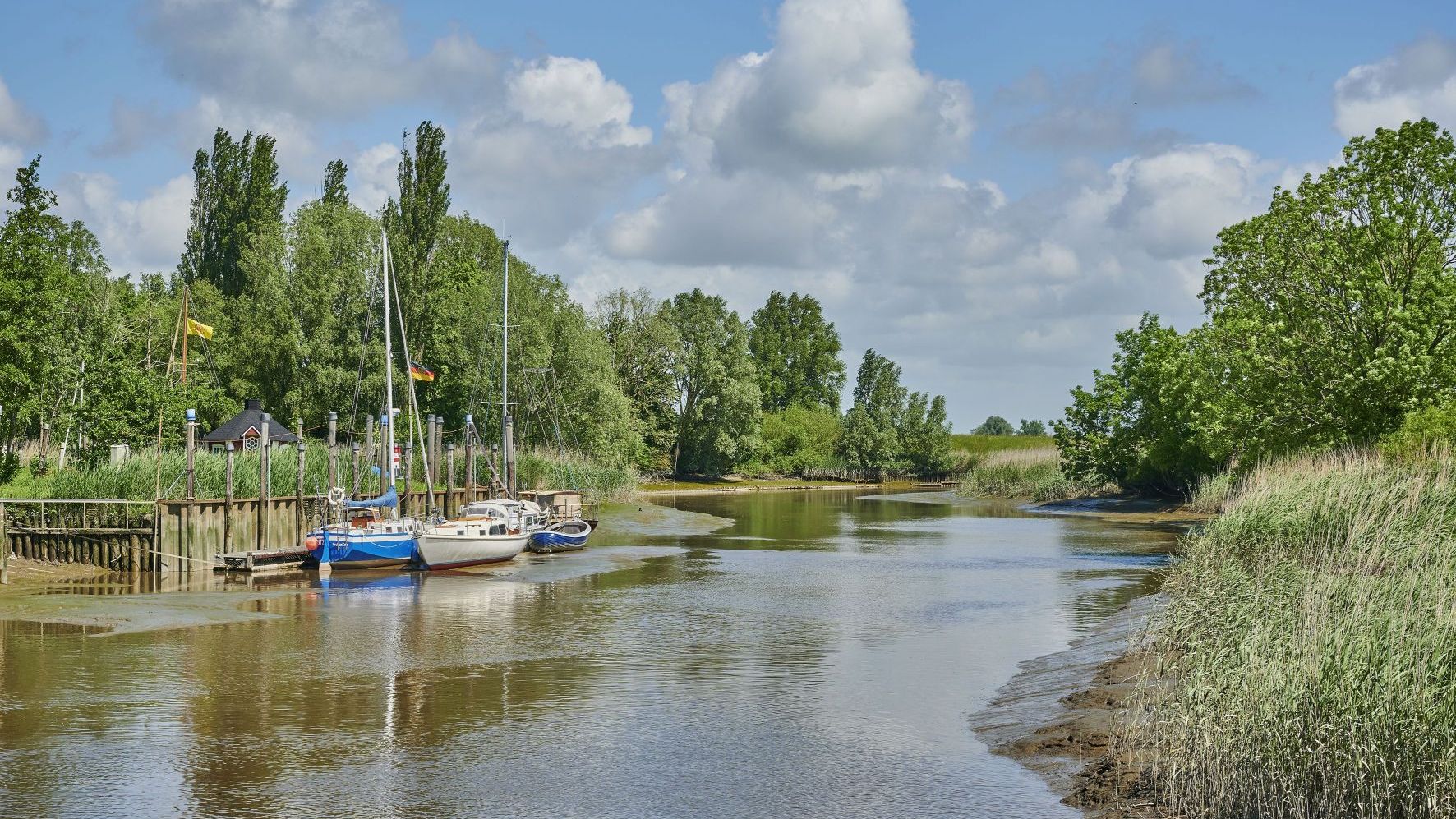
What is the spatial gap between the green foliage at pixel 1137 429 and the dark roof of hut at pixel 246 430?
1664 inches

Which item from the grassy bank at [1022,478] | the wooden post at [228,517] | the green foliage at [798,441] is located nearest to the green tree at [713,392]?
the green foliage at [798,441]

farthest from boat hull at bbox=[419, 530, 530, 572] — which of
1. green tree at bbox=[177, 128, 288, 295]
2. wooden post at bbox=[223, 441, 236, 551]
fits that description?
green tree at bbox=[177, 128, 288, 295]

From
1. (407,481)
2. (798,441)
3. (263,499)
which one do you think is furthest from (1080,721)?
(798,441)

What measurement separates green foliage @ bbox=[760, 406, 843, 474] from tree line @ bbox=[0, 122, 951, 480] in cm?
1437

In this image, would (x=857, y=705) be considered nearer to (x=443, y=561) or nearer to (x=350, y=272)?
(x=443, y=561)

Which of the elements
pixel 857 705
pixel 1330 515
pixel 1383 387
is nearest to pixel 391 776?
pixel 857 705

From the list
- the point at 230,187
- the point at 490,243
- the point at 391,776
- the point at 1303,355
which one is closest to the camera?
the point at 391,776

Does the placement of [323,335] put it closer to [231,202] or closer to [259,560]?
[231,202]

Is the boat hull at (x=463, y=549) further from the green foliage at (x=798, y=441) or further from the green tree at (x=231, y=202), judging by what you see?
the green foliage at (x=798, y=441)

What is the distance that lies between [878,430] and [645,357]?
30.9 meters

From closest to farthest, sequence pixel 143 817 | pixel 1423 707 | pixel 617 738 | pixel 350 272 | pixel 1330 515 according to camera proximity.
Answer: pixel 1423 707
pixel 143 817
pixel 617 738
pixel 1330 515
pixel 350 272

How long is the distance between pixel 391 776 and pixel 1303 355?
118 ft

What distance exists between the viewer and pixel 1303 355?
138 ft

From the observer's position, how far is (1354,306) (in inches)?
1641
